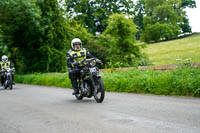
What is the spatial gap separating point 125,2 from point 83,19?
8467mm

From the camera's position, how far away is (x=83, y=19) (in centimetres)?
6162

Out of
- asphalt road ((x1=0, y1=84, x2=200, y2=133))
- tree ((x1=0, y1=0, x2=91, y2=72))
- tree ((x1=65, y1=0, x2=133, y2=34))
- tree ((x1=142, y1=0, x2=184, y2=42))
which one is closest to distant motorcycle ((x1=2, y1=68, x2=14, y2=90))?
tree ((x1=0, y1=0, x2=91, y2=72))

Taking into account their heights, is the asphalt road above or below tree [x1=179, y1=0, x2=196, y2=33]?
below

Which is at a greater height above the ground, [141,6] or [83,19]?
[141,6]

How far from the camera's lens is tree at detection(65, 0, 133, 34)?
62.2m

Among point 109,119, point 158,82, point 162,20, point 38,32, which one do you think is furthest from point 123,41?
point 162,20

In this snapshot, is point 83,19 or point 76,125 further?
point 83,19

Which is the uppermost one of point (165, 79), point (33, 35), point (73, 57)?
point (33, 35)

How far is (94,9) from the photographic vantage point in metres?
63.1

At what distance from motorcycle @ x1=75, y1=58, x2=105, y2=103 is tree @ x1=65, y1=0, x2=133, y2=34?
5189 centimetres

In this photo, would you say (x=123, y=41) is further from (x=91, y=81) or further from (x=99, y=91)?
(x=99, y=91)

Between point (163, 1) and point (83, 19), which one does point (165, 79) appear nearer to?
point (83, 19)

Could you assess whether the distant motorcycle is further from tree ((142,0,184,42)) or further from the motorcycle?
tree ((142,0,184,42))

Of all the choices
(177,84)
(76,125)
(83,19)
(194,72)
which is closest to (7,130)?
(76,125)
